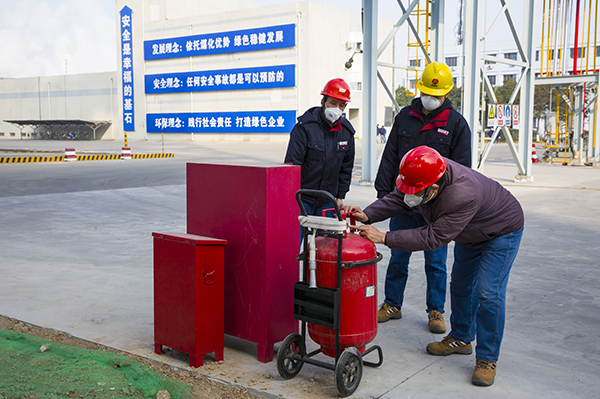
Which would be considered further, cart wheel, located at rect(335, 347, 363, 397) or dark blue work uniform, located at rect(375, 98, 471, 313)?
dark blue work uniform, located at rect(375, 98, 471, 313)

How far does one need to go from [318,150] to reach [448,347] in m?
1.75

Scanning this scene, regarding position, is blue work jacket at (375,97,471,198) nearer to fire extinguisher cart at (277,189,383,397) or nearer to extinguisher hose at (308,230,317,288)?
fire extinguisher cart at (277,189,383,397)

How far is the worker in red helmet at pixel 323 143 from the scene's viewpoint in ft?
14.2

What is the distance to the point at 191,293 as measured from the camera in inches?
139

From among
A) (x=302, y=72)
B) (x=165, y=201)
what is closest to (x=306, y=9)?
(x=302, y=72)

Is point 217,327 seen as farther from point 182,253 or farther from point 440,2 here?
point 440,2

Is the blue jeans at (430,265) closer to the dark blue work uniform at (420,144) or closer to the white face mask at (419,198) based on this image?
the dark blue work uniform at (420,144)

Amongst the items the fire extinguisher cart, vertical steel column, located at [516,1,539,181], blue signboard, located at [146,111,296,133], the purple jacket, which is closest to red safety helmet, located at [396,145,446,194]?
the purple jacket

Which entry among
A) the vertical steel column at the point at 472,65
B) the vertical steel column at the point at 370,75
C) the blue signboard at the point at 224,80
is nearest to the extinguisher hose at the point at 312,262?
the vertical steel column at the point at 472,65

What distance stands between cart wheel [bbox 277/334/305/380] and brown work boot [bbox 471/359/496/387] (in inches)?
41.4

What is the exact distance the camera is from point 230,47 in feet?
142

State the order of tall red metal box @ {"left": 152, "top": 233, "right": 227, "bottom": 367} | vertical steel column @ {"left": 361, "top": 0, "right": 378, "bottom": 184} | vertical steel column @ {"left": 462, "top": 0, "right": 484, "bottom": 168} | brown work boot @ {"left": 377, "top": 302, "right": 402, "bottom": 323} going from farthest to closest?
vertical steel column @ {"left": 361, "top": 0, "right": 378, "bottom": 184}
vertical steel column @ {"left": 462, "top": 0, "right": 484, "bottom": 168}
brown work boot @ {"left": 377, "top": 302, "right": 402, "bottom": 323}
tall red metal box @ {"left": 152, "top": 233, "right": 227, "bottom": 367}

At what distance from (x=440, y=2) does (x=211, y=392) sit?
40.6 feet

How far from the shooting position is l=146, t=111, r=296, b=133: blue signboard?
41.4 metres
